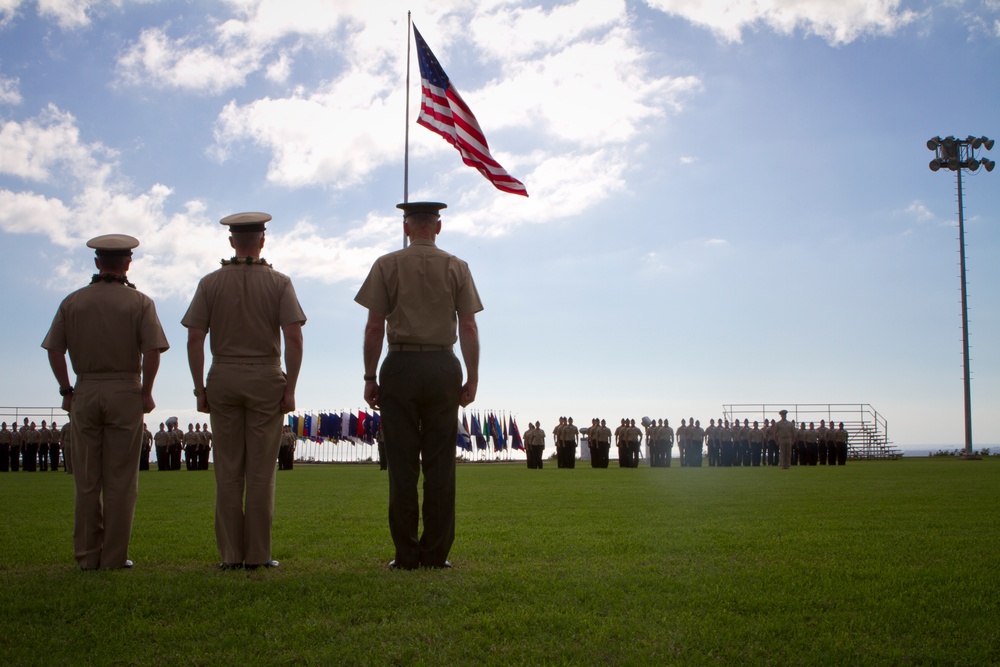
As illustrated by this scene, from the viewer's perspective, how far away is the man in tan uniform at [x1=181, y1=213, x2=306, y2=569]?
577 cm

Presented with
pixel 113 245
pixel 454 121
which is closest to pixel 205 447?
pixel 454 121

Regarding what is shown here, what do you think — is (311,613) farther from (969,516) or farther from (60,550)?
(969,516)

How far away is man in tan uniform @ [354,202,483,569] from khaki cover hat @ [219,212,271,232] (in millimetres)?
783

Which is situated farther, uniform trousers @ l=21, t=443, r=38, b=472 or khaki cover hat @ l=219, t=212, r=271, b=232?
uniform trousers @ l=21, t=443, r=38, b=472

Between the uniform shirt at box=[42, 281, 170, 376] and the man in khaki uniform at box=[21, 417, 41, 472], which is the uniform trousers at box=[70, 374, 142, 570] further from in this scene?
the man in khaki uniform at box=[21, 417, 41, 472]

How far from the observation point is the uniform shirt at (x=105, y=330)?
6.00 meters

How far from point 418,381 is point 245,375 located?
1.08 metres

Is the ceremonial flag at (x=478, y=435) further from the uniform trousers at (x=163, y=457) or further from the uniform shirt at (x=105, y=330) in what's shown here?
the uniform shirt at (x=105, y=330)

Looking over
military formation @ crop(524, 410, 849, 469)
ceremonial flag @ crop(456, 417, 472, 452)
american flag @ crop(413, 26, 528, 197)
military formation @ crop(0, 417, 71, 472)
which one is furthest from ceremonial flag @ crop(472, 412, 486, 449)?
american flag @ crop(413, 26, 528, 197)

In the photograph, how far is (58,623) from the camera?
4.23 metres

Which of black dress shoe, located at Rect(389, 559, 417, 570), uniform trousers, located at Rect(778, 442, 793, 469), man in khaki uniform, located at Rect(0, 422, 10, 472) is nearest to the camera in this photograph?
black dress shoe, located at Rect(389, 559, 417, 570)

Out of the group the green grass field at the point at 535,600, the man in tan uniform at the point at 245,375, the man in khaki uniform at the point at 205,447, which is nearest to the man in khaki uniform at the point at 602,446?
the man in khaki uniform at the point at 205,447

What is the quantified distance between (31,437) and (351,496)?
2622 centimetres

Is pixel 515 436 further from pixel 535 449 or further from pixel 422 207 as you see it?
pixel 422 207
